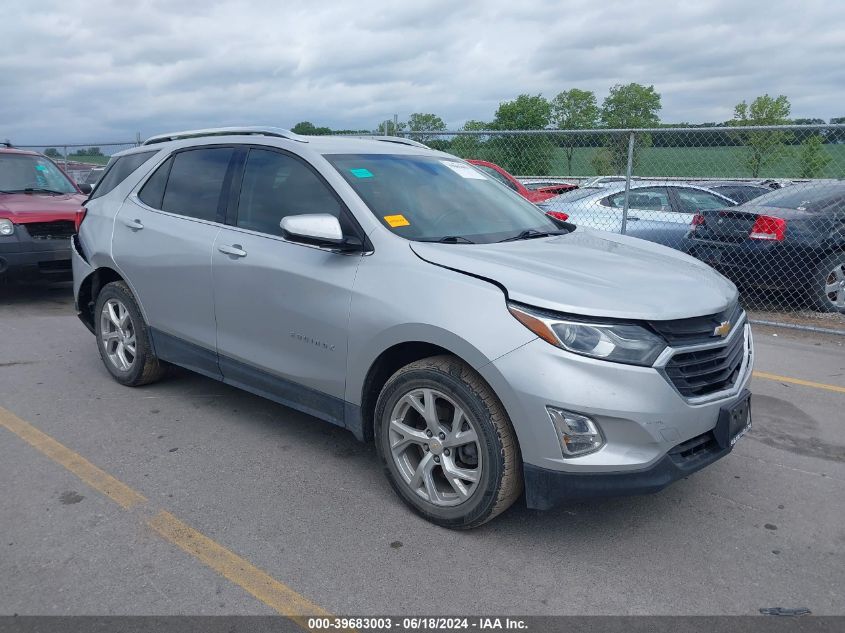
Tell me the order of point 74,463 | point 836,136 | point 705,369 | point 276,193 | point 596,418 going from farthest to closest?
point 836,136 → point 276,193 → point 74,463 → point 705,369 → point 596,418

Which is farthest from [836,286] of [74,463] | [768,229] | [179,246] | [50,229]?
[50,229]

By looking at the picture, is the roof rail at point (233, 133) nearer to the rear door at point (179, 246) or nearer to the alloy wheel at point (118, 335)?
the rear door at point (179, 246)

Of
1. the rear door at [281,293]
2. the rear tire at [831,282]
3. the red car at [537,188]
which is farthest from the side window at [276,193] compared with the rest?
the red car at [537,188]

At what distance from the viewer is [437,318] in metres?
3.27

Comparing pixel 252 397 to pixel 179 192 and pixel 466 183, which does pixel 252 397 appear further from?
pixel 466 183

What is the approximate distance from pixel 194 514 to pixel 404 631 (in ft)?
4.34

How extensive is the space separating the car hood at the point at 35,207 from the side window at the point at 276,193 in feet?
15.6

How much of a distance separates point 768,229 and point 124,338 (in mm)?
6896

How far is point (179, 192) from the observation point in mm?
4891

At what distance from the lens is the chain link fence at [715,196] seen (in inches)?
329

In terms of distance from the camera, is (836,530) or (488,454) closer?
(488,454)

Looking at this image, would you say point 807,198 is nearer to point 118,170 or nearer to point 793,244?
point 793,244

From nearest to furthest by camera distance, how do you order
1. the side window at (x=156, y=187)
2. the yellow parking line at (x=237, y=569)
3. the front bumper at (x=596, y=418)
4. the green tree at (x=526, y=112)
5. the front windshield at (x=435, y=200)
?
the yellow parking line at (x=237, y=569), the front bumper at (x=596, y=418), the front windshield at (x=435, y=200), the side window at (x=156, y=187), the green tree at (x=526, y=112)

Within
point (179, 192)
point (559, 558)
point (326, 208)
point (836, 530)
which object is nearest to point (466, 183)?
point (326, 208)
